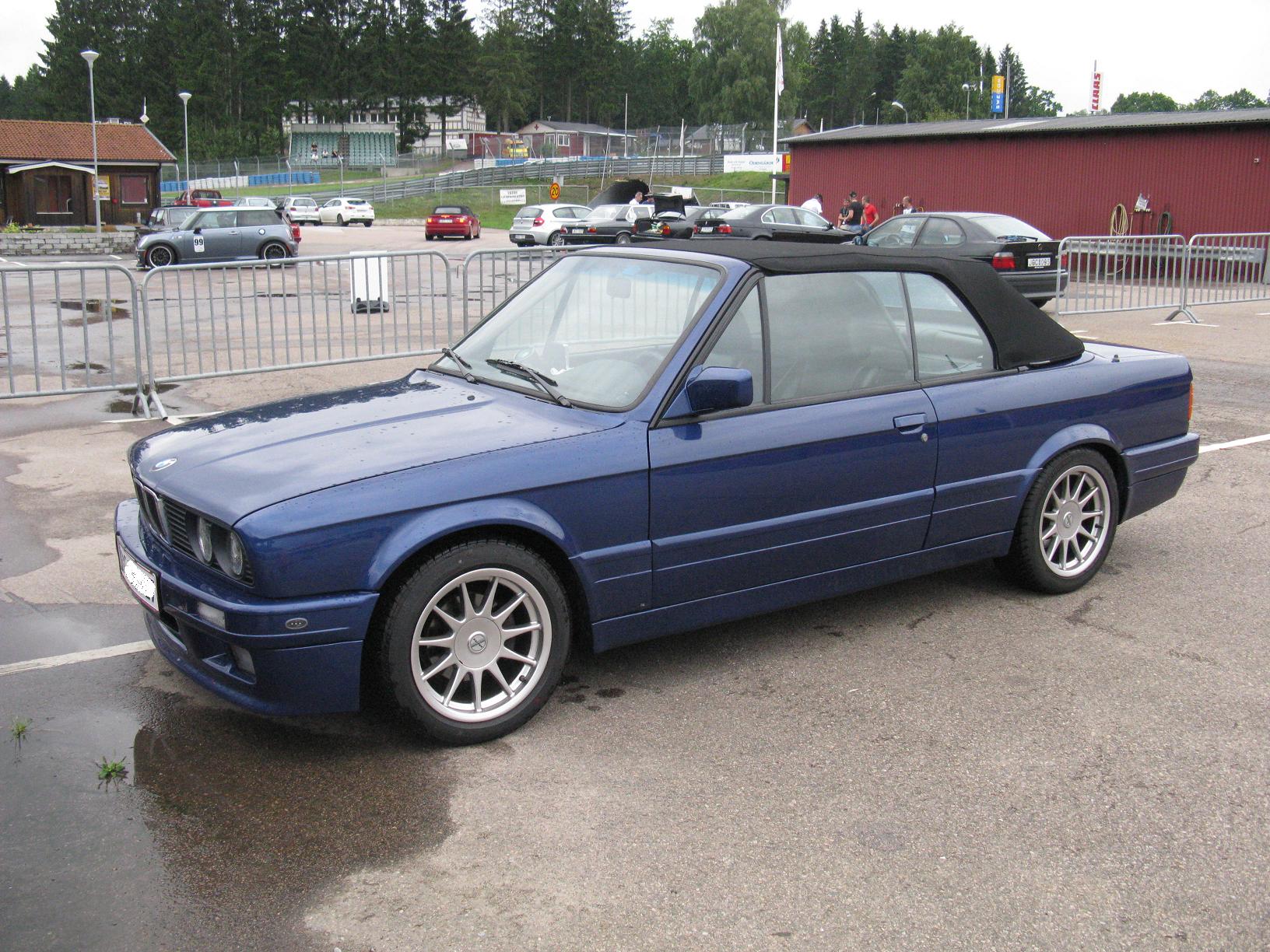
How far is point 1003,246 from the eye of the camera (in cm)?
1762

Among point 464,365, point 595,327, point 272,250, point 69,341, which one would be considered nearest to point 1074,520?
point 595,327

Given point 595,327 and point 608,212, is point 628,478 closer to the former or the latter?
point 595,327

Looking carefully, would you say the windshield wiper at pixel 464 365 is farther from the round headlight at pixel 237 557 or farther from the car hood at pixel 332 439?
the round headlight at pixel 237 557

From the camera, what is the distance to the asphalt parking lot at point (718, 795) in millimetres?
3029

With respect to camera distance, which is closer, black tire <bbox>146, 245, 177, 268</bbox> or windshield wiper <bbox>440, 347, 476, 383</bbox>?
windshield wiper <bbox>440, 347, 476, 383</bbox>

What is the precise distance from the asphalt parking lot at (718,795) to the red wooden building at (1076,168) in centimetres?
2558

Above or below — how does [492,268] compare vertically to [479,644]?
above

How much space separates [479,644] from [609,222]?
3307 cm

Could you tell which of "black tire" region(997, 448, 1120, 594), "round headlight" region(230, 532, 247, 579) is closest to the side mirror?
"round headlight" region(230, 532, 247, 579)

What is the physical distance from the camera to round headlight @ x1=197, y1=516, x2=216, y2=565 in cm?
372

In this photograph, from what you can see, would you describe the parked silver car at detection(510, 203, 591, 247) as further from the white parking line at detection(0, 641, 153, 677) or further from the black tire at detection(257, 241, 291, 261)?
the white parking line at detection(0, 641, 153, 677)

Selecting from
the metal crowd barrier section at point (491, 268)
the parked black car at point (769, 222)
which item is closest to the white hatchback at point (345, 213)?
the parked black car at point (769, 222)

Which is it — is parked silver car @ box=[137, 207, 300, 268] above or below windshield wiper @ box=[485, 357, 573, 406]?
above

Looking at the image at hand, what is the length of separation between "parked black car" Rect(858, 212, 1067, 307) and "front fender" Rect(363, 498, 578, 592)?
543 inches
